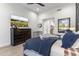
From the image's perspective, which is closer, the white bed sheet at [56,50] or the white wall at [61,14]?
the white bed sheet at [56,50]

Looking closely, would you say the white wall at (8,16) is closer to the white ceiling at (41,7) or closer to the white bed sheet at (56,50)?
the white ceiling at (41,7)

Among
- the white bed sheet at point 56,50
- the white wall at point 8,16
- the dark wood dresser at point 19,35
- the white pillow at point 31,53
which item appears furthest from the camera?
the dark wood dresser at point 19,35

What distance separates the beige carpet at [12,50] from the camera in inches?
98.9

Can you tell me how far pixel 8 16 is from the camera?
8.29 feet

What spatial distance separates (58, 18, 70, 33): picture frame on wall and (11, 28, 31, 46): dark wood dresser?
75 cm

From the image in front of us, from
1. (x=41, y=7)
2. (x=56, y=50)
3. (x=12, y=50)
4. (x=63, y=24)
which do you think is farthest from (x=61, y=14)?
(x=12, y=50)

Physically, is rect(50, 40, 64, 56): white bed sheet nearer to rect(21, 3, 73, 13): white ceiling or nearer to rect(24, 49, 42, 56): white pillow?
rect(24, 49, 42, 56): white pillow

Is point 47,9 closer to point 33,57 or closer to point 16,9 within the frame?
point 16,9

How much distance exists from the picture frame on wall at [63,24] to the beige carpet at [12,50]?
40.7 inches

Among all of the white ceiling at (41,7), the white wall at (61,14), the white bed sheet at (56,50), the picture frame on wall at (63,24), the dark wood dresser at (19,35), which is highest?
the white ceiling at (41,7)

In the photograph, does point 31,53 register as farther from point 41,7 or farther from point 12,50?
point 41,7

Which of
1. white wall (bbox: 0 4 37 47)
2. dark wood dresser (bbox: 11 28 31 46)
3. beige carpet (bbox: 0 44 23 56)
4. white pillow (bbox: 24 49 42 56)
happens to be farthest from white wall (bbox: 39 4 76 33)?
beige carpet (bbox: 0 44 23 56)

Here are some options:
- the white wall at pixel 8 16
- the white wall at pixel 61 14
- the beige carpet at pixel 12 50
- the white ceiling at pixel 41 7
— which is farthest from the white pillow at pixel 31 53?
the white ceiling at pixel 41 7

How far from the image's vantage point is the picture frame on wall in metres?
2.51
